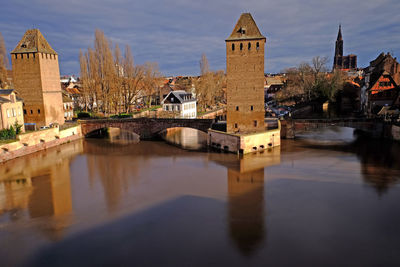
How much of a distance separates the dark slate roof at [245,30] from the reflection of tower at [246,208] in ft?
38.9

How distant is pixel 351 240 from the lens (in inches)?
481

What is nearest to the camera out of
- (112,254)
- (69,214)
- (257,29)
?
(112,254)

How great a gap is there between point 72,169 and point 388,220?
20971mm

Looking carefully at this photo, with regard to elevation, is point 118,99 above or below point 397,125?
above

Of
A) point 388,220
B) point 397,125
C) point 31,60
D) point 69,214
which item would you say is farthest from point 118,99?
point 388,220

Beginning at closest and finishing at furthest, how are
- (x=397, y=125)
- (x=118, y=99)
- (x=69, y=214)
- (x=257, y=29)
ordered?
(x=69, y=214) → (x=257, y=29) → (x=397, y=125) → (x=118, y=99)

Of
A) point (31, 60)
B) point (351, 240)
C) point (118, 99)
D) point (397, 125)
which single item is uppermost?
point (31, 60)

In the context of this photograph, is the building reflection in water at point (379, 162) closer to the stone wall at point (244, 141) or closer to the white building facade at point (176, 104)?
the stone wall at point (244, 141)

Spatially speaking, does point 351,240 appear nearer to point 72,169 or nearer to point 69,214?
point 69,214

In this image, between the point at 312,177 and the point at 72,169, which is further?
the point at 72,169

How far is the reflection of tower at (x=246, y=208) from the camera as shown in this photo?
12.6 metres

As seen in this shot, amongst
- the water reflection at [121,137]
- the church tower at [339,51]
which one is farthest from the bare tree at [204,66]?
the church tower at [339,51]

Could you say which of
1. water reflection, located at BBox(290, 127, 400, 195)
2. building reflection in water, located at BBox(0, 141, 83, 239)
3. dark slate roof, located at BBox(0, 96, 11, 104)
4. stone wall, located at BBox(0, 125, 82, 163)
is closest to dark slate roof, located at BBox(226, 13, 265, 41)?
water reflection, located at BBox(290, 127, 400, 195)

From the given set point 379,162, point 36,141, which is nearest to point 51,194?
point 36,141
